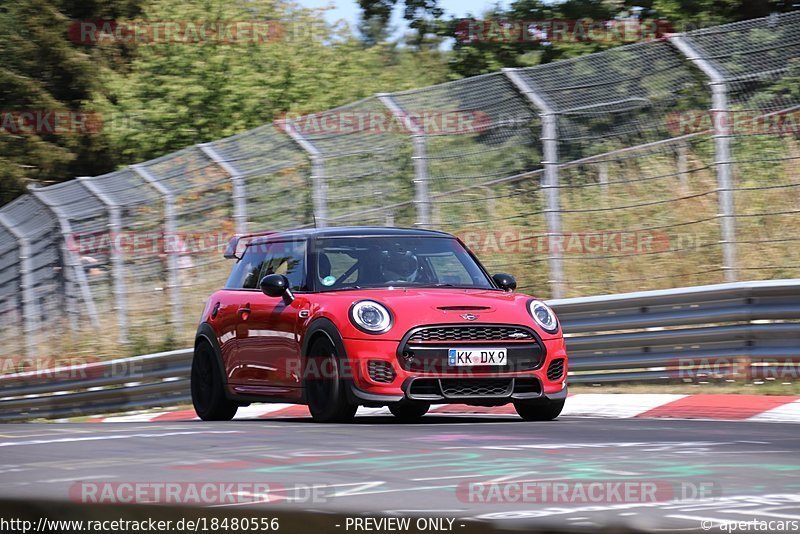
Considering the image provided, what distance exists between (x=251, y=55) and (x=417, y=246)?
21.8 m

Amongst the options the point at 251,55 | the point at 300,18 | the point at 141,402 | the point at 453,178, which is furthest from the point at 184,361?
the point at 300,18

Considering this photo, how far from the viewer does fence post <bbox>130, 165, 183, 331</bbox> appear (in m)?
17.0

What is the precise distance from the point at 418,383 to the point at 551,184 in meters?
4.32

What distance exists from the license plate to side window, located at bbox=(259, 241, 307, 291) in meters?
1.45

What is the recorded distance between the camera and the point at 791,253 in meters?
15.2

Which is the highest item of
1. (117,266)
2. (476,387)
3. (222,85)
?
(222,85)

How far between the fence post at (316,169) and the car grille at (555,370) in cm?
590

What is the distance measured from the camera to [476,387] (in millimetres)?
9188

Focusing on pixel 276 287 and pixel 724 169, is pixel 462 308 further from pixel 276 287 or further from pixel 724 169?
pixel 724 169

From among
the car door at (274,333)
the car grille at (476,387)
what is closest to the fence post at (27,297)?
the car door at (274,333)

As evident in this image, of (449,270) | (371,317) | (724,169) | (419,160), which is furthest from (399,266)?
(419,160)

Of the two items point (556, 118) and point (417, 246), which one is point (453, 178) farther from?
point (417, 246)

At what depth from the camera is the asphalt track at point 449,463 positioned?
15.2 ft

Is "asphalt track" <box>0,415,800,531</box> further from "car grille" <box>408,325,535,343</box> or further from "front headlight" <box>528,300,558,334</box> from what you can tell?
"front headlight" <box>528,300,558,334</box>
